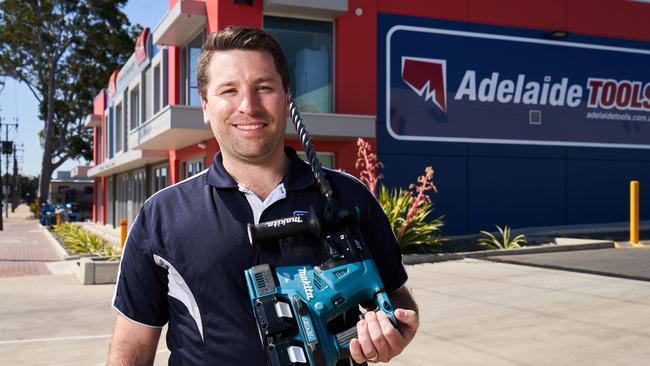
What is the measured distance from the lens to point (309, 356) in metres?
1.47

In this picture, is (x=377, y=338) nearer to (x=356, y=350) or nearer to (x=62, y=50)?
(x=356, y=350)

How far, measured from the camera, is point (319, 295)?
1.53 meters

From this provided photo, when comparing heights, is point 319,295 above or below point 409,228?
above

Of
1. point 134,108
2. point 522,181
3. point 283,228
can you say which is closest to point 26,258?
point 134,108

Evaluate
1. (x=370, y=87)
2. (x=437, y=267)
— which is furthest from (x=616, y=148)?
(x=437, y=267)

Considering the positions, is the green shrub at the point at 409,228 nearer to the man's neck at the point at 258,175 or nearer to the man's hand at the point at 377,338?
the man's neck at the point at 258,175

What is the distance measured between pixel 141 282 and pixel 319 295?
2.17 ft

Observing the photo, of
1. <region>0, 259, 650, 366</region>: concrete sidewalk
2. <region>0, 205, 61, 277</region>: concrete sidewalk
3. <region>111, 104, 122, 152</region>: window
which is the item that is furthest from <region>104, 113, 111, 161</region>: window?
<region>0, 259, 650, 366</region>: concrete sidewalk

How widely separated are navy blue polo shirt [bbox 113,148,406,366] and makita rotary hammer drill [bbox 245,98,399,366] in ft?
0.48

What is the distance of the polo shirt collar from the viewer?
1956 millimetres

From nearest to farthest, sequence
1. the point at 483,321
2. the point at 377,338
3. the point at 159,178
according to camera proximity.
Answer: the point at 377,338 → the point at 483,321 → the point at 159,178

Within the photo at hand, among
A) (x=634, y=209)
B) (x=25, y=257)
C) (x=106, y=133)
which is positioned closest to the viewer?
(x=634, y=209)

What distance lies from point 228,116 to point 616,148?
21.2m

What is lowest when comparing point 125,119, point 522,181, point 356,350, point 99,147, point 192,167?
point 356,350
